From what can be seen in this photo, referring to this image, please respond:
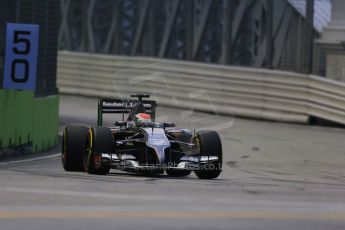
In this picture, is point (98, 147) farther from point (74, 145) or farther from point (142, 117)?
point (142, 117)

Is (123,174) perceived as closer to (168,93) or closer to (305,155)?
(305,155)

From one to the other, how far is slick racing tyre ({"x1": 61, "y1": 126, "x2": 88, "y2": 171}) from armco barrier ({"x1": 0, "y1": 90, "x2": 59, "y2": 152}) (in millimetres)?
3139

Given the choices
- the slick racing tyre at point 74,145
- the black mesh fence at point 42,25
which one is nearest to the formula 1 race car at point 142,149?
the slick racing tyre at point 74,145

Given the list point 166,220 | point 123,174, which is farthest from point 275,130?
point 166,220

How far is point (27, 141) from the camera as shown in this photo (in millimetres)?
16469

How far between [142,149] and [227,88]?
13443 mm

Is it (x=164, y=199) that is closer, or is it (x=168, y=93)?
(x=164, y=199)

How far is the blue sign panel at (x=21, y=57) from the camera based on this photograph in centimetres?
1545

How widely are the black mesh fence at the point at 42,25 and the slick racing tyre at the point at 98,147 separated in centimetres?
501

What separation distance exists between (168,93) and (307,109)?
17.6 feet

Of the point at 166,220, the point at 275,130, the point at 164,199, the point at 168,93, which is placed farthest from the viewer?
the point at 168,93

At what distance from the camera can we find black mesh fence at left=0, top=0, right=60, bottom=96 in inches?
658

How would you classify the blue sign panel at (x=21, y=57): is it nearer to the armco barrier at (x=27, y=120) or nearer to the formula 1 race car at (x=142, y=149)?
the armco barrier at (x=27, y=120)

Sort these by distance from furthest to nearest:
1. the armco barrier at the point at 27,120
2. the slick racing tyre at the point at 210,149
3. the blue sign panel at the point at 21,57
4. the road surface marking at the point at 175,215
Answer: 1. the armco barrier at the point at 27,120
2. the blue sign panel at the point at 21,57
3. the slick racing tyre at the point at 210,149
4. the road surface marking at the point at 175,215
